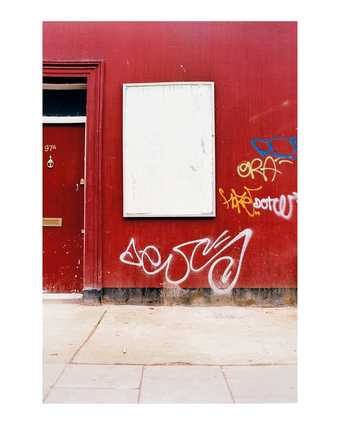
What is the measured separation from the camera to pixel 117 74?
21.8ft

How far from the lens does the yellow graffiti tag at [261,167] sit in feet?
21.6

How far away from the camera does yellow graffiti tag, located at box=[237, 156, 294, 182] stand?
260 inches

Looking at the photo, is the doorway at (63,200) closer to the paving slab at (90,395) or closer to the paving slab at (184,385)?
the paving slab at (184,385)

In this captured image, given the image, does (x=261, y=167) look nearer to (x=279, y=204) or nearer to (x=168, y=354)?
(x=279, y=204)

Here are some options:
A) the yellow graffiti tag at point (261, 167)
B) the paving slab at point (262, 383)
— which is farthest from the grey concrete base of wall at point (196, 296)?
the paving slab at point (262, 383)

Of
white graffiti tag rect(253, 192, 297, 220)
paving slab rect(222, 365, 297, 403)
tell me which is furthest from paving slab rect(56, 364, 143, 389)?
white graffiti tag rect(253, 192, 297, 220)

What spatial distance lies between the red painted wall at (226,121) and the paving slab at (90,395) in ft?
9.68

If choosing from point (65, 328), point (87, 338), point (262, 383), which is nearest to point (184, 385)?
point (262, 383)

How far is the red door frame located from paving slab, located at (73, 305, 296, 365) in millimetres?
525

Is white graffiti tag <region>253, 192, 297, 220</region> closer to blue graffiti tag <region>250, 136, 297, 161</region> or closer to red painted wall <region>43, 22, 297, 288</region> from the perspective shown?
red painted wall <region>43, 22, 297, 288</region>

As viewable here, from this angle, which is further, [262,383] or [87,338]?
[87,338]

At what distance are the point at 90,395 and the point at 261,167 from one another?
13.5 feet

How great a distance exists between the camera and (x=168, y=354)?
454 centimetres

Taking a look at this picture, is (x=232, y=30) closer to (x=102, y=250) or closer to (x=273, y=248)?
(x=273, y=248)
